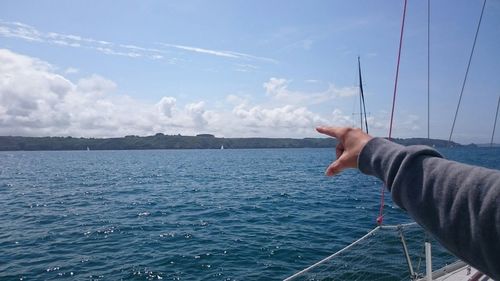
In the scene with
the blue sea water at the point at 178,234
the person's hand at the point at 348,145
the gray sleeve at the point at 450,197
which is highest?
the person's hand at the point at 348,145

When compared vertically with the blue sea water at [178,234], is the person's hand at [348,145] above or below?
above

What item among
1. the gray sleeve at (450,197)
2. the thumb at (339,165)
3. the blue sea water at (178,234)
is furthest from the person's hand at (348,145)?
→ the blue sea water at (178,234)

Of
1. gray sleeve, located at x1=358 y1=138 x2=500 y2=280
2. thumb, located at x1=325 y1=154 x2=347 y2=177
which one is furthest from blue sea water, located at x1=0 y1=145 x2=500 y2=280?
gray sleeve, located at x1=358 y1=138 x2=500 y2=280

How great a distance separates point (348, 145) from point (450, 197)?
0.56 meters

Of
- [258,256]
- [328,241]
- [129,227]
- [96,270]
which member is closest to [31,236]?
[129,227]

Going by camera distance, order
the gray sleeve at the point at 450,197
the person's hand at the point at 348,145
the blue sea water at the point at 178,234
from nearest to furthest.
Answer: the gray sleeve at the point at 450,197
the person's hand at the point at 348,145
the blue sea water at the point at 178,234

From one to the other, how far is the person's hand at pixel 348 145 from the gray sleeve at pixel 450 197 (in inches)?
5.2

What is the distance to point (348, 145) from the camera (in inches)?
63.6

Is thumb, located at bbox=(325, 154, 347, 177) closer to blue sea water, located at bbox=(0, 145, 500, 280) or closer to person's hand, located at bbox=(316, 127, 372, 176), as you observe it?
person's hand, located at bbox=(316, 127, 372, 176)

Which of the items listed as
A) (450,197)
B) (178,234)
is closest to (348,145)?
(450,197)

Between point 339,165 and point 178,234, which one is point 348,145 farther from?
point 178,234

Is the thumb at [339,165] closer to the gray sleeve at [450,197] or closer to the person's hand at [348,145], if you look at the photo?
the person's hand at [348,145]

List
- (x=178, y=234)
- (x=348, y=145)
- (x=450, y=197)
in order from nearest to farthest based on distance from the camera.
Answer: (x=450, y=197) < (x=348, y=145) < (x=178, y=234)

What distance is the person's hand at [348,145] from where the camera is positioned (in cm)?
156
